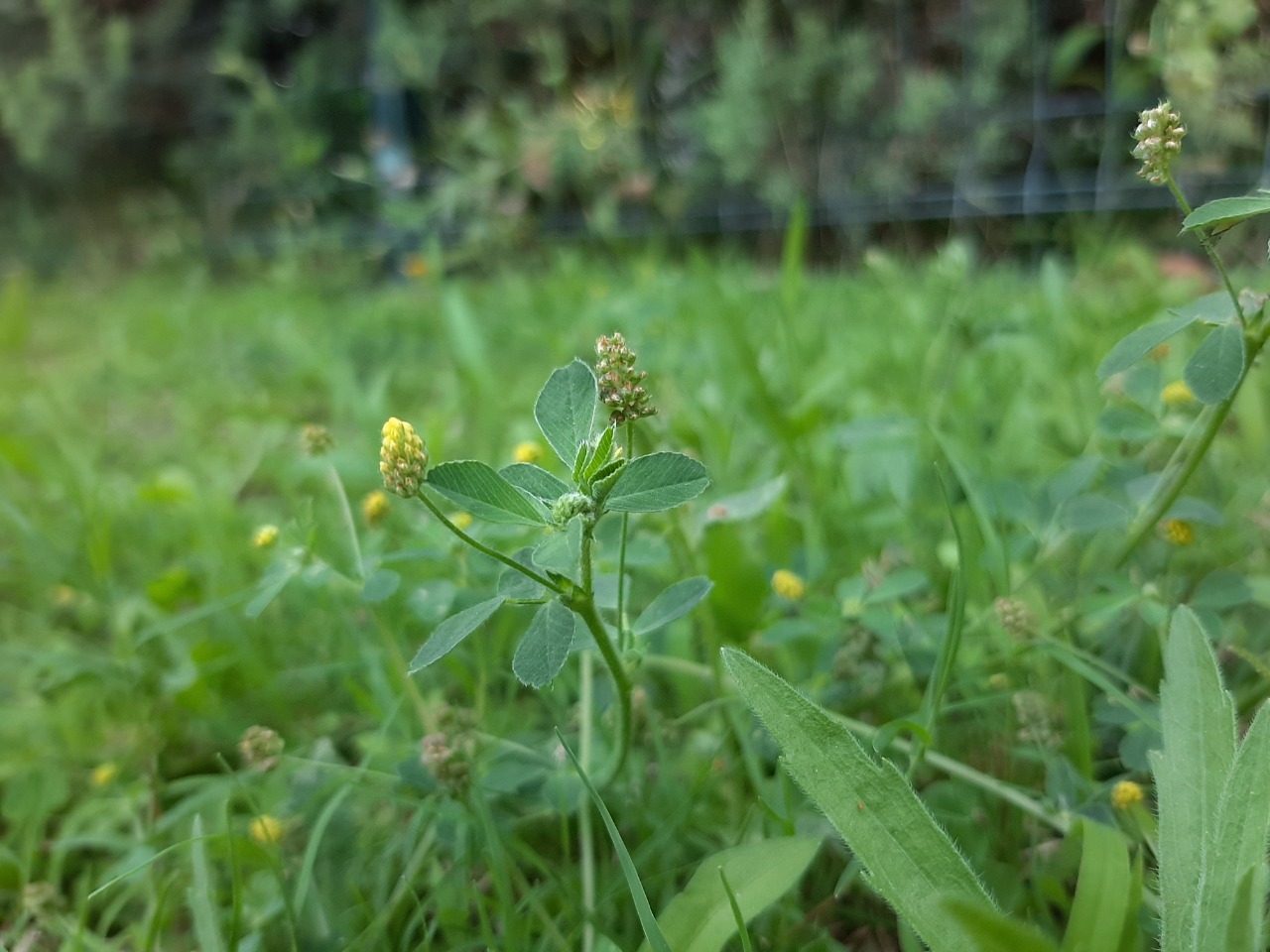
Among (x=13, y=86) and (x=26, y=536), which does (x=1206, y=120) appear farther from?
(x=13, y=86)

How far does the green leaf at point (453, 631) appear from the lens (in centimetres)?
46

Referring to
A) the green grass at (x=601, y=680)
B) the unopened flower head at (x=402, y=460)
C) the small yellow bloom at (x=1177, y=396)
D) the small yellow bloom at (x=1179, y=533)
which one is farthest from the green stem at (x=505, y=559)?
the small yellow bloom at (x=1177, y=396)

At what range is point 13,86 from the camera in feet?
11.3

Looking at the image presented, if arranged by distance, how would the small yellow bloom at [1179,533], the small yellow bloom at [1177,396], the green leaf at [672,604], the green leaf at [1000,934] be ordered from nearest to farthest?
1. the green leaf at [1000,934]
2. the green leaf at [672,604]
3. the small yellow bloom at [1179,533]
4. the small yellow bloom at [1177,396]

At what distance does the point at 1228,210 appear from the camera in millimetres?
483

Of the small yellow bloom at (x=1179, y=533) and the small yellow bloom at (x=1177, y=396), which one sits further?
the small yellow bloom at (x=1177, y=396)

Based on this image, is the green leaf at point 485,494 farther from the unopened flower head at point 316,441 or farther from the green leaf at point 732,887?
the unopened flower head at point 316,441

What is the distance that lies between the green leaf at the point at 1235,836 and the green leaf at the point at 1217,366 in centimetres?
20

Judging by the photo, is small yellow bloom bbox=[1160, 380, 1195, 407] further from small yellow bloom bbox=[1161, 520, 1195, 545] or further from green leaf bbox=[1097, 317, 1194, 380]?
green leaf bbox=[1097, 317, 1194, 380]

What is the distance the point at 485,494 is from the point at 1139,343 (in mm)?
436

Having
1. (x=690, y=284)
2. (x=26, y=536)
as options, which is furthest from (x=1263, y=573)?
(x=690, y=284)

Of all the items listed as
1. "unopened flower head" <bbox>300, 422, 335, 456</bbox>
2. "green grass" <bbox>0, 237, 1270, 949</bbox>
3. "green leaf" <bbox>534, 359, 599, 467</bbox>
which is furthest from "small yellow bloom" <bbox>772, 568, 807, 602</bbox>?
"unopened flower head" <bbox>300, 422, 335, 456</bbox>

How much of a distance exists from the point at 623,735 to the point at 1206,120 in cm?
245

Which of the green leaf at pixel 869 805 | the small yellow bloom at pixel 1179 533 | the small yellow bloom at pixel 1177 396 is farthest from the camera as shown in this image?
the small yellow bloom at pixel 1177 396
